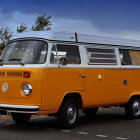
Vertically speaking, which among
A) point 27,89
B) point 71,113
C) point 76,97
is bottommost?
point 71,113

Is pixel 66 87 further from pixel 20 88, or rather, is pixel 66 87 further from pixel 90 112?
pixel 90 112

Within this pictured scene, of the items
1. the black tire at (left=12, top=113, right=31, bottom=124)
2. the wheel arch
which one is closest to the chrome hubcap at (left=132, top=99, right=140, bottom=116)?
the wheel arch

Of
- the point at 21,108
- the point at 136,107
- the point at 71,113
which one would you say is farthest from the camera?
the point at 136,107

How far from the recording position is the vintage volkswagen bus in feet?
32.2

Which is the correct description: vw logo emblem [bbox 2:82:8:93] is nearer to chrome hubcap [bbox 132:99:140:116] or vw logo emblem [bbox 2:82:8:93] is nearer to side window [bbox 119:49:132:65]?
side window [bbox 119:49:132:65]

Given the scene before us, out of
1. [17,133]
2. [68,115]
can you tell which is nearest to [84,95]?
[68,115]

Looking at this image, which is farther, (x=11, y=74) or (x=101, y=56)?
(x=101, y=56)

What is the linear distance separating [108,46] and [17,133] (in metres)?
4.17

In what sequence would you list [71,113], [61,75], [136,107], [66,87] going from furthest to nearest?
[136,107], [71,113], [66,87], [61,75]

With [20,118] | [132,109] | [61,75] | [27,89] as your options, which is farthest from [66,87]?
[132,109]

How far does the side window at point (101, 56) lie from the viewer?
11504 millimetres

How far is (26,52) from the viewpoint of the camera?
1033 cm

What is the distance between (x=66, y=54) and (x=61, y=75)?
0.69 meters

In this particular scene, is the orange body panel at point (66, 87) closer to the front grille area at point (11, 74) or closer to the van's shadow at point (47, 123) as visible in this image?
the front grille area at point (11, 74)
